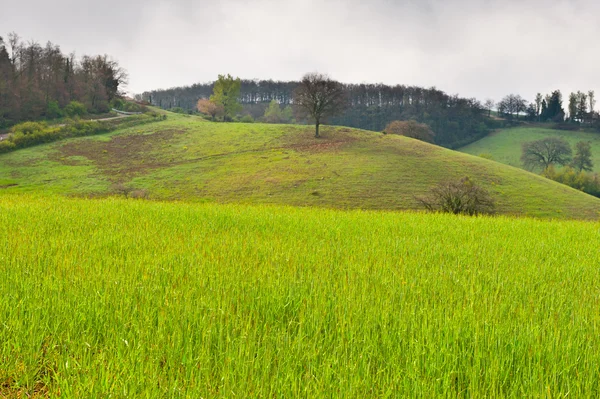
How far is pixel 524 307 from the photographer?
431 cm

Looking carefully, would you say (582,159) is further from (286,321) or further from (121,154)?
(286,321)

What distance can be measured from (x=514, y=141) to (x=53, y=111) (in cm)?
14167

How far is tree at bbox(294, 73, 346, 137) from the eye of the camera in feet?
240

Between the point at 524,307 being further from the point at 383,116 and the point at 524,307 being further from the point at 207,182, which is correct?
the point at 383,116

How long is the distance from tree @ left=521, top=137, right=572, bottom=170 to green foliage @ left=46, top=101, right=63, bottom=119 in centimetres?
12572

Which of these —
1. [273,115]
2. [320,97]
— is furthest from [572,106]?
[320,97]

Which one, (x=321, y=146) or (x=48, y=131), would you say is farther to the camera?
(x=48, y=131)

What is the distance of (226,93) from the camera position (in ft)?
374

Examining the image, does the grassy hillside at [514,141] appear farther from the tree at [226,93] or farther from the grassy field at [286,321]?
the grassy field at [286,321]

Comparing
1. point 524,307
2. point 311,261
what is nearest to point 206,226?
point 311,261

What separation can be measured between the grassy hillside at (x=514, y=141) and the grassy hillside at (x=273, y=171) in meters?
51.8

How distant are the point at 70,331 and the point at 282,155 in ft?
210

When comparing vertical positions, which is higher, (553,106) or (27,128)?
(553,106)

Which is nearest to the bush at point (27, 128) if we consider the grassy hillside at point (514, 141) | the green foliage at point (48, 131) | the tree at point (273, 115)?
the green foliage at point (48, 131)
